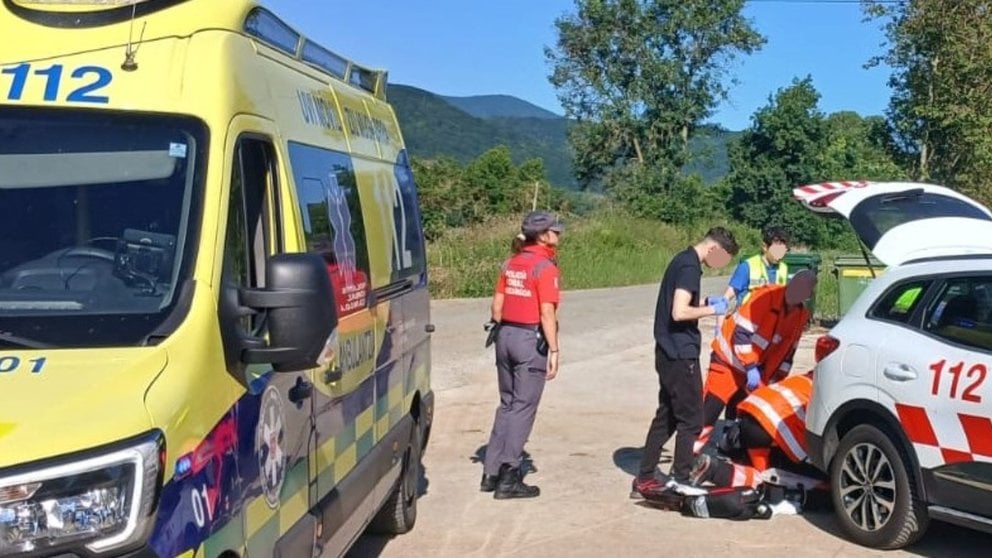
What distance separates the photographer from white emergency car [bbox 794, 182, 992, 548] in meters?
6.16

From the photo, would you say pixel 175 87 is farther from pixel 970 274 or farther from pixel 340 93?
pixel 970 274

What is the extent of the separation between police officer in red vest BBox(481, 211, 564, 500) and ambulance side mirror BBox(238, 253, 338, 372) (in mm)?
4380

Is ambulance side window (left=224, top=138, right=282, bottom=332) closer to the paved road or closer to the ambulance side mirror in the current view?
the ambulance side mirror

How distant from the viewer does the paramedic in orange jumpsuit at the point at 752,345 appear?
8.84 m

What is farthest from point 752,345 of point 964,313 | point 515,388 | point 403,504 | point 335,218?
point 335,218

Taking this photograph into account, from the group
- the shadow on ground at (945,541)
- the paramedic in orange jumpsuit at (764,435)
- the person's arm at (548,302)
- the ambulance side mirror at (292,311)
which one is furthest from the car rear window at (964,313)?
the ambulance side mirror at (292,311)

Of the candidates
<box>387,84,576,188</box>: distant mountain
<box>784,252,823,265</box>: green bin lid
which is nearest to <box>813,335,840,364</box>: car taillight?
<box>784,252,823,265</box>: green bin lid

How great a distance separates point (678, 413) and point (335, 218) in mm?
3470

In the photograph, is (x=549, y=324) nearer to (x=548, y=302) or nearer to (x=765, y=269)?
(x=548, y=302)

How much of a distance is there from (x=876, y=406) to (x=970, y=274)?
2.96 feet

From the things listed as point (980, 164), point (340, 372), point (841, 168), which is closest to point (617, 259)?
point (980, 164)

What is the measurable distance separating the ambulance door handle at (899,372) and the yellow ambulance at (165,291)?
10.5 ft

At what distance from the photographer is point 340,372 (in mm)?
4941

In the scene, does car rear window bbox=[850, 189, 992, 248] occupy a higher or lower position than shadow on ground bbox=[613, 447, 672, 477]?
higher
